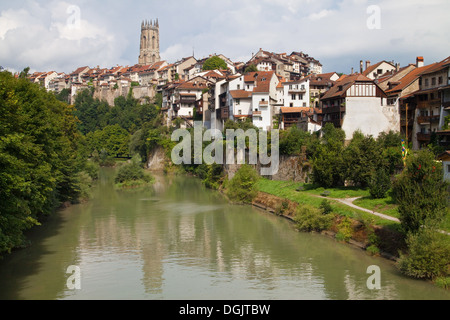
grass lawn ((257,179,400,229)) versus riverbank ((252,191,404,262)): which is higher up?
grass lawn ((257,179,400,229))

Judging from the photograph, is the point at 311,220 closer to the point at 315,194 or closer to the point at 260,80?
the point at 315,194

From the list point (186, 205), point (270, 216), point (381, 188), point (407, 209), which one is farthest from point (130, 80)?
point (407, 209)

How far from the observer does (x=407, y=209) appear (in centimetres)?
1977

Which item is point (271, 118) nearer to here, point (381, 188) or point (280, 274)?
point (381, 188)

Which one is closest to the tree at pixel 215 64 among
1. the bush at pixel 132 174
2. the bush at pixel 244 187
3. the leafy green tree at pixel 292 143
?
the bush at pixel 132 174

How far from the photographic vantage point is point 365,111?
42281 mm

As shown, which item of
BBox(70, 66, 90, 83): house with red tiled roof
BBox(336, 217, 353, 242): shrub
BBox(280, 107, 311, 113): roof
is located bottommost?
BBox(336, 217, 353, 242): shrub

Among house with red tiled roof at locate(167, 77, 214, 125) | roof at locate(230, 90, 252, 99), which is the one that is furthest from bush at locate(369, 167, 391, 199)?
house with red tiled roof at locate(167, 77, 214, 125)

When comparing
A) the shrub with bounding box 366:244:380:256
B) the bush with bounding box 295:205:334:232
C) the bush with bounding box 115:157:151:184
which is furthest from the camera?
the bush with bounding box 115:157:151:184

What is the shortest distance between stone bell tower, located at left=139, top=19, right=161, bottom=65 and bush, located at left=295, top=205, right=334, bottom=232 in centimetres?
13555

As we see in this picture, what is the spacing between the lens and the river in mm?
17719

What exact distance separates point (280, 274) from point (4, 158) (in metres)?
12.7

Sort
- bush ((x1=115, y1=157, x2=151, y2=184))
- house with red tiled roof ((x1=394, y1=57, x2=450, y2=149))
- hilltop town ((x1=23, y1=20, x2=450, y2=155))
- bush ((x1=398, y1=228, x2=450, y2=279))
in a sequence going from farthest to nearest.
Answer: bush ((x1=115, y1=157, x2=151, y2=184)) < hilltop town ((x1=23, y1=20, x2=450, y2=155)) < house with red tiled roof ((x1=394, y1=57, x2=450, y2=149)) < bush ((x1=398, y1=228, x2=450, y2=279))

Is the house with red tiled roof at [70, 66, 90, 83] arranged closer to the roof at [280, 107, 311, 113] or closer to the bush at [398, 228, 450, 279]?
the roof at [280, 107, 311, 113]
